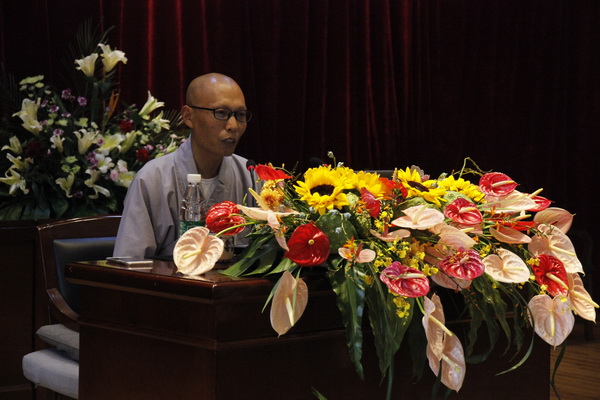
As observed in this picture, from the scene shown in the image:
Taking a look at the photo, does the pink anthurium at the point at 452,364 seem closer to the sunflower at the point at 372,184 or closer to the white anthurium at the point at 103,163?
the sunflower at the point at 372,184

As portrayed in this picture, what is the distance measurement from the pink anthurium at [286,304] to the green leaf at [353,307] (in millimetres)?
61

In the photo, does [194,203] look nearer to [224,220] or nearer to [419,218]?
[224,220]

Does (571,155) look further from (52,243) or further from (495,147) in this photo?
(52,243)

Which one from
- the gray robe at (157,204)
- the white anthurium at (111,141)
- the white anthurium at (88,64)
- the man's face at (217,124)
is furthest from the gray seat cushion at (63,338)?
the white anthurium at (88,64)

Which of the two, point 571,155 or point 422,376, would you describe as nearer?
point 422,376

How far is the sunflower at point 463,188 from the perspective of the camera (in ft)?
5.05

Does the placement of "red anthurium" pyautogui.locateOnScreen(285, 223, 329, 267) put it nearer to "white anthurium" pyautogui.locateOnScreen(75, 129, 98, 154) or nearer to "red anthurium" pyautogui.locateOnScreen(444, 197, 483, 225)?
"red anthurium" pyautogui.locateOnScreen(444, 197, 483, 225)

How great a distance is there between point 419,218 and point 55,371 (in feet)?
3.73

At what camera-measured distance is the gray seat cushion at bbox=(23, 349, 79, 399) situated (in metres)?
2.03

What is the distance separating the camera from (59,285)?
233 cm

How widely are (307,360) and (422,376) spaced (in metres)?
0.24

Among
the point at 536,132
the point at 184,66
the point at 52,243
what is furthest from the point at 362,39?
the point at 52,243

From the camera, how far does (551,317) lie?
1414mm

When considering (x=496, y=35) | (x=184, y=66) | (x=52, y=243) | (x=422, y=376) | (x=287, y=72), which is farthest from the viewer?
(x=496, y=35)
